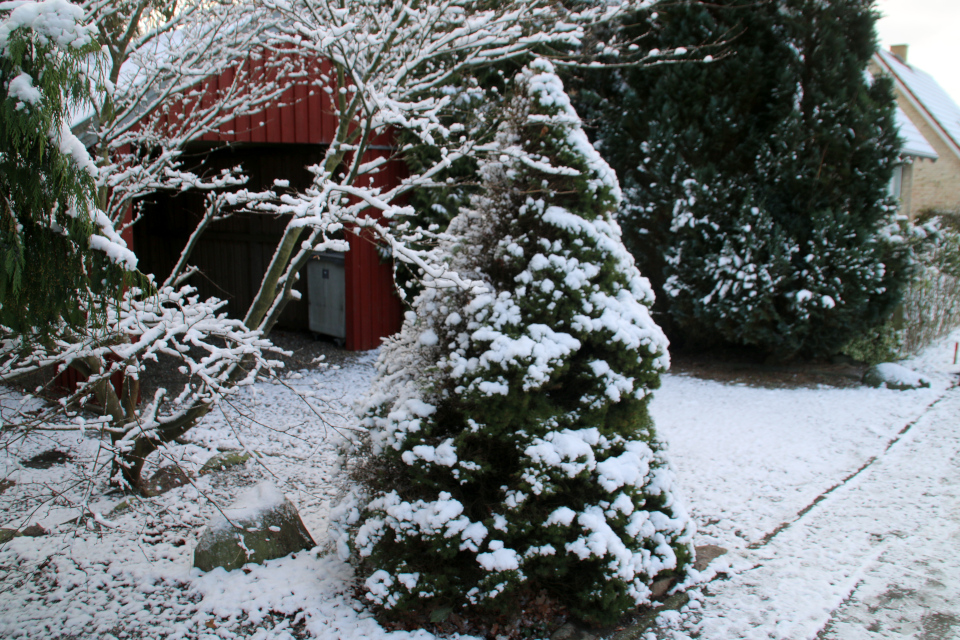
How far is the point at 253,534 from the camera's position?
10.8 ft

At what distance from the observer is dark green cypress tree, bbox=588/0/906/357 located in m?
6.85

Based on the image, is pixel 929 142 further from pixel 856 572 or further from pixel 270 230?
pixel 856 572

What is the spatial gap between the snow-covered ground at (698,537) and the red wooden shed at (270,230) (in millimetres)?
2546

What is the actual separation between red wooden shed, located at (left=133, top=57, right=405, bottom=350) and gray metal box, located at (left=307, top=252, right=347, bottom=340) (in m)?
0.06

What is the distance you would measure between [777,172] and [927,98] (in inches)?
561

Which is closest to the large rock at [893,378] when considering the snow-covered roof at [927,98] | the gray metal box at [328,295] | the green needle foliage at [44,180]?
the gray metal box at [328,295]

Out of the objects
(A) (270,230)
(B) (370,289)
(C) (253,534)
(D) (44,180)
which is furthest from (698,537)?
(A) (270,230)

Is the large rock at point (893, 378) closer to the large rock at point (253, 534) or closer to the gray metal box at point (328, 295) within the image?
the gray metal box at point (328, 295)

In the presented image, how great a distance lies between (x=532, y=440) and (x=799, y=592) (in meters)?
1.63

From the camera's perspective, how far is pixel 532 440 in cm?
274

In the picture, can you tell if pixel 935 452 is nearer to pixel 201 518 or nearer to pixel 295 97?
pixel 201 518

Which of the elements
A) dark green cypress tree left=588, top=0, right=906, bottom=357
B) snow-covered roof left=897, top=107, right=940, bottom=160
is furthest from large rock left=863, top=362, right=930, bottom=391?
snow-covered roof left=897, top=107, right=940, bottom=160

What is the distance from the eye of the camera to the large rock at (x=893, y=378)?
275 inches

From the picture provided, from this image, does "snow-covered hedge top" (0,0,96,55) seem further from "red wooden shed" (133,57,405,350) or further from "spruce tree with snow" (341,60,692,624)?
"red wooden shed" (133,57,405,350)
